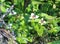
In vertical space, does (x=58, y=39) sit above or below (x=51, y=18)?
below

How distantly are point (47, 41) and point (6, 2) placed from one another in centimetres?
68

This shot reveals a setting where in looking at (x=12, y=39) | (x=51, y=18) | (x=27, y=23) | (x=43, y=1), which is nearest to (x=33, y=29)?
(x=27, y=23)

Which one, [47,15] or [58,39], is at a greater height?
[47,15]

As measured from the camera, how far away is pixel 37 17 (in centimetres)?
248

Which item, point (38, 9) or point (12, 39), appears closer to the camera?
point (12, 39)

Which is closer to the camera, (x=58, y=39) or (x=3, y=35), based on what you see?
(x=3, y=35)

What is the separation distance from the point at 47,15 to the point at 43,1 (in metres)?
0.25

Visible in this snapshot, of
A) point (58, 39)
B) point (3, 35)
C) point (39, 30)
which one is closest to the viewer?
point (3, 35)

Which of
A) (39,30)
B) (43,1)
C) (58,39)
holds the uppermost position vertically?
(43,1)

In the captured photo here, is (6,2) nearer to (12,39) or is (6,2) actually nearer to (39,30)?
(39,30)

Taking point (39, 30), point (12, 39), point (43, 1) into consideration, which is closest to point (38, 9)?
point (43, 1)

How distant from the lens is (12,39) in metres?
1.50

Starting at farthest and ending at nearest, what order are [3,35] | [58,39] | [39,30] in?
1. [58,39]
2. [39,30]
3. [3,35]

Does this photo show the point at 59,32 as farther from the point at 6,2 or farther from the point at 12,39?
the point at 12,39
